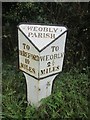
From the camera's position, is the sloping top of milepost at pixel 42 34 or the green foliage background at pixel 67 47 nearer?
the sloping top of milepost at pixel 42 34

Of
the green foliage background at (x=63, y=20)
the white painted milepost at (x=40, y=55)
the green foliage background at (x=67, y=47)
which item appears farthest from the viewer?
the green foliage background at (x=63, y=20)

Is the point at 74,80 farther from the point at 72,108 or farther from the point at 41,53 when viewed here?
the point at 41,53

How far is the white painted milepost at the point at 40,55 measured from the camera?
95.9 inches

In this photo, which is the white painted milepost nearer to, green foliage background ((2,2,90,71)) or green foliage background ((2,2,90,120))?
green foliage background ((2,2,90,120))

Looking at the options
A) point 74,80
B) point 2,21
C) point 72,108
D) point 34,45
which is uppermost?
point 2,21

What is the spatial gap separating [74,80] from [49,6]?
0.75 metres

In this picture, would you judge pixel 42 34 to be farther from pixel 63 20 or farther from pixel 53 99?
pixel 63 20

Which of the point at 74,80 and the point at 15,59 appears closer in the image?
the point at 74,80

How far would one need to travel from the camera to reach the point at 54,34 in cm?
247

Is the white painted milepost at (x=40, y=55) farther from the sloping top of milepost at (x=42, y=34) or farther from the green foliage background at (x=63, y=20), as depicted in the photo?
the green foliage background at (x=63, y=20)

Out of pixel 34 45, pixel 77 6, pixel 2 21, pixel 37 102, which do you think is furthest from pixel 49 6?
pixel 37 102

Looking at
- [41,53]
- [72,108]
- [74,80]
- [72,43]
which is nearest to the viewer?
[41,53]

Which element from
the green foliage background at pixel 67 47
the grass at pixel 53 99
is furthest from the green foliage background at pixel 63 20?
the grass at pixel 53 99

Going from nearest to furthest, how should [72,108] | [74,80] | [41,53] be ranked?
1. [41,53]
2. [72,108]
3. [74,80]
